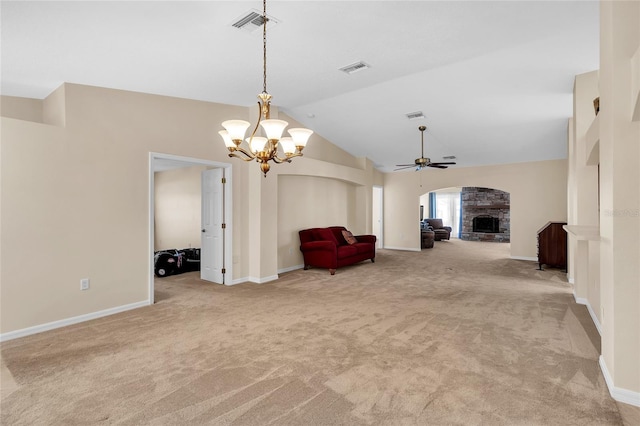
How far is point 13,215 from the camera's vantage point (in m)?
3.26

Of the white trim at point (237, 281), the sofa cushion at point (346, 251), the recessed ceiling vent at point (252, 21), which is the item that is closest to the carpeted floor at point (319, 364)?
the white trim at point (237, 281)

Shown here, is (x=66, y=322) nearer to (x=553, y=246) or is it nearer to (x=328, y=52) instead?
(x=328, y=52)

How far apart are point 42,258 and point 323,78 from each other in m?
3.91

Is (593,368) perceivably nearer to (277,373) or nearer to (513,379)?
(513,379)

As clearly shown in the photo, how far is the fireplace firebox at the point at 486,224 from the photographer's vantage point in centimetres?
1314

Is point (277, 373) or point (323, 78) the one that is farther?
point (323, 78)

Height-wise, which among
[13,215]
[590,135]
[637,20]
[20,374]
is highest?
[637,20]

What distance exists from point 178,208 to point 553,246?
27.9ft

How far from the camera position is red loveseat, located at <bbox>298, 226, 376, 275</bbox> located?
641cm

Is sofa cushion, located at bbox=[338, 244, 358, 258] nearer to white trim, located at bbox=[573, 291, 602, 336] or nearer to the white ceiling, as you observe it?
the white ceiling

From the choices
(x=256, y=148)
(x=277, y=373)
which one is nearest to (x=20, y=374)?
(x=277, y=373)

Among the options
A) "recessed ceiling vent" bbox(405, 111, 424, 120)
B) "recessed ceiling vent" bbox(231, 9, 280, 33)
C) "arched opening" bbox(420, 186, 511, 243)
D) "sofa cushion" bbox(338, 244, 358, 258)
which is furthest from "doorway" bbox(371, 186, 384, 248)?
"recessed ceiling vent" bbox(231, 9, 280, 33)

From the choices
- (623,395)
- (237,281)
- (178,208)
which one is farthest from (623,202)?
(178,208)

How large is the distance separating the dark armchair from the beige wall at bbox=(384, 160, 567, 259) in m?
3.67
